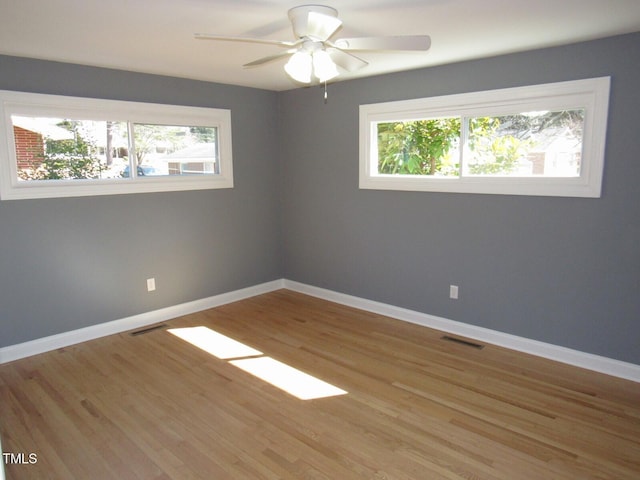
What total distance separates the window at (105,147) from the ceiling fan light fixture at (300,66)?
2.15 m

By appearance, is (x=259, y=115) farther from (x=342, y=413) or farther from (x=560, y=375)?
(x=560, y=375)

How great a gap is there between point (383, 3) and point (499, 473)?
2.50m

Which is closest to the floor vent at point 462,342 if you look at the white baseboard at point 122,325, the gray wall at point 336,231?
the gray wall at point 336,231

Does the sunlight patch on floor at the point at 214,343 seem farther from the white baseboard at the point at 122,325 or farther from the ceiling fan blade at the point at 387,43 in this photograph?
the ceiling fan blade at the point at 387,43

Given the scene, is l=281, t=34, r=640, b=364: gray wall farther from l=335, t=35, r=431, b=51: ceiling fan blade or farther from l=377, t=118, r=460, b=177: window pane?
l=335, t=35, r=431, b=51: ceiling fan blade

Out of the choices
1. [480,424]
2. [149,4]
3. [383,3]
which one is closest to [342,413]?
[480,424]

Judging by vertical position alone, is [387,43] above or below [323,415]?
above

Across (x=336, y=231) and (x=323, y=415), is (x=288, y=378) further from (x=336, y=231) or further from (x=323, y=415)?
(x=336, y=231)

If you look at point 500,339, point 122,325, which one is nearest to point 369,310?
point 500,339

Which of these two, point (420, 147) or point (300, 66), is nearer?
point (300, 66)

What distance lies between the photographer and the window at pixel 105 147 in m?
3.40

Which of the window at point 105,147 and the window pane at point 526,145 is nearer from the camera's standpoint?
the window pane at point 526,145

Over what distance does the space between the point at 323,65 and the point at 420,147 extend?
1.94 meters

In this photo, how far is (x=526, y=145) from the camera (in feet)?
11.3
